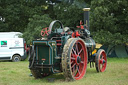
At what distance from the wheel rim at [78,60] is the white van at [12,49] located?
9246mm

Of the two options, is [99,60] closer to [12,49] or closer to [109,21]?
[109,21]

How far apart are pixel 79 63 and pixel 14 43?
31.1 ft

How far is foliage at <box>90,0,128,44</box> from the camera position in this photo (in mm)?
16625

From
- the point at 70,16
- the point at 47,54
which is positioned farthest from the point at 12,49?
the point at 47,54

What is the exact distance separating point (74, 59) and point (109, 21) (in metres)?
8.98

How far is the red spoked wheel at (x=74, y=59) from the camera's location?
25.6ft

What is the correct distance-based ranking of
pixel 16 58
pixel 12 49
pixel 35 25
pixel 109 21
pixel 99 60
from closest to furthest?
pixel 99 60, pixel 109 21, pixel 12 49, pixel 16 58, pixel 35 25

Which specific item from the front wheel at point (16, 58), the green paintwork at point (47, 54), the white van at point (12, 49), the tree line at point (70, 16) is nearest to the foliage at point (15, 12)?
the tree line at point (70, 16)

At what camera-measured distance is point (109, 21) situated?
16.7 meters

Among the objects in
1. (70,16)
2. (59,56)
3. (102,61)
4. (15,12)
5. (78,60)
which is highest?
(15,12)

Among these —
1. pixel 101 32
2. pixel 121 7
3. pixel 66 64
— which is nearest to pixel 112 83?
pixel 66 64

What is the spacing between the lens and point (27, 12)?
22062 mm

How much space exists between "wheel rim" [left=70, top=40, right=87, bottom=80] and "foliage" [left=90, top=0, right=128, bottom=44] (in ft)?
24.9

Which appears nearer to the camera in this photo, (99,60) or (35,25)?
(99,60)
